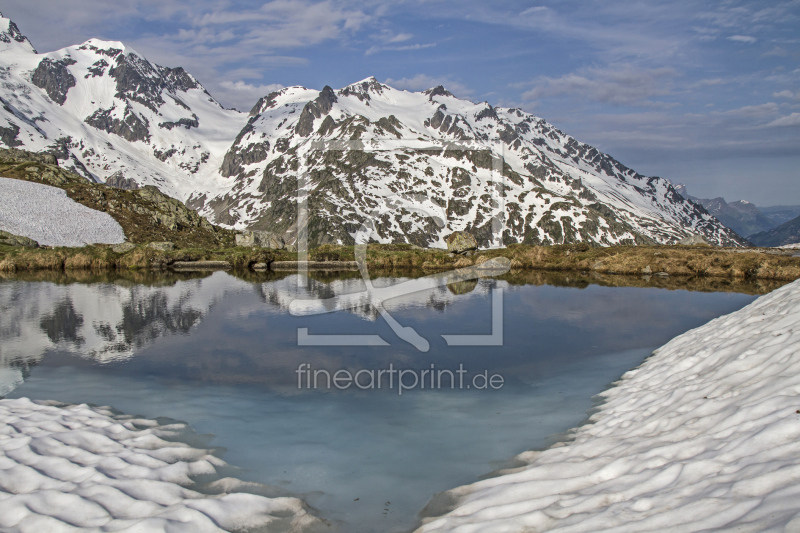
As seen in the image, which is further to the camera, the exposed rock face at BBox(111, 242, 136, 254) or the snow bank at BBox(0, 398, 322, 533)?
the exposed rock face at BBox(111, 242, 136, 254)

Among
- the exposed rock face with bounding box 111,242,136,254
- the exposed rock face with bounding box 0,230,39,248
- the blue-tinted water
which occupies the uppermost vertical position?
the exposed rock face with bounding box 0,230,39,248

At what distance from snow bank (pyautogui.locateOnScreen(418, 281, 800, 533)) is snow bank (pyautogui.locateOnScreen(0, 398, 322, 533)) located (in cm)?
340

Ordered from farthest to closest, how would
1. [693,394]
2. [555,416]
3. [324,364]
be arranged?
[324,364], [555,416], [693,394]

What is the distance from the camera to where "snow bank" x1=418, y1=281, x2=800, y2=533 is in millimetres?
6055

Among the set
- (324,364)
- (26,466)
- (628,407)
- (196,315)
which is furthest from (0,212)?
(628,407)

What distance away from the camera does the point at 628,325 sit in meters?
28.2

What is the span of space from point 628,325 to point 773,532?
991 inches

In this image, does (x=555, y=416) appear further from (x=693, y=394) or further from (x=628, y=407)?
(x=693, y=394)

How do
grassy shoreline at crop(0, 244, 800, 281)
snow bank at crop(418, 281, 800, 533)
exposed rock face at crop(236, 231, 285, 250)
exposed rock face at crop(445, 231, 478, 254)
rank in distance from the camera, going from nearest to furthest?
snow bank at crop(418, 281, 800, 533) → grassy shoreline at crop(0, 244, 800, 281) → exposed rock face at crop(445, 231, 478, 254) → exposed rock face at crop(236, 231, 285, 250)

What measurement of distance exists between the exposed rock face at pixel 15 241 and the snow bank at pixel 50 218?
5.38 meters

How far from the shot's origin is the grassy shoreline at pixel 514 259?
5612 cm

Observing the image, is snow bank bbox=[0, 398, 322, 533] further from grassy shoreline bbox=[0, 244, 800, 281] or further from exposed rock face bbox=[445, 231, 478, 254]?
exposed rock face bbox=[445, 231, 478, 254]

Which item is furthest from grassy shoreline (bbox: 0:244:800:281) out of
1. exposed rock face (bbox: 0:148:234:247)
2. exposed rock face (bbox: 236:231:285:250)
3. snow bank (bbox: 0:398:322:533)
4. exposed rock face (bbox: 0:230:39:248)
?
snow bank (bbox: 0:398:322:533)

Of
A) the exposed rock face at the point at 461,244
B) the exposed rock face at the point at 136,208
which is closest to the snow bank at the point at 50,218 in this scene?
the exposed rock face at the point at 136,208
